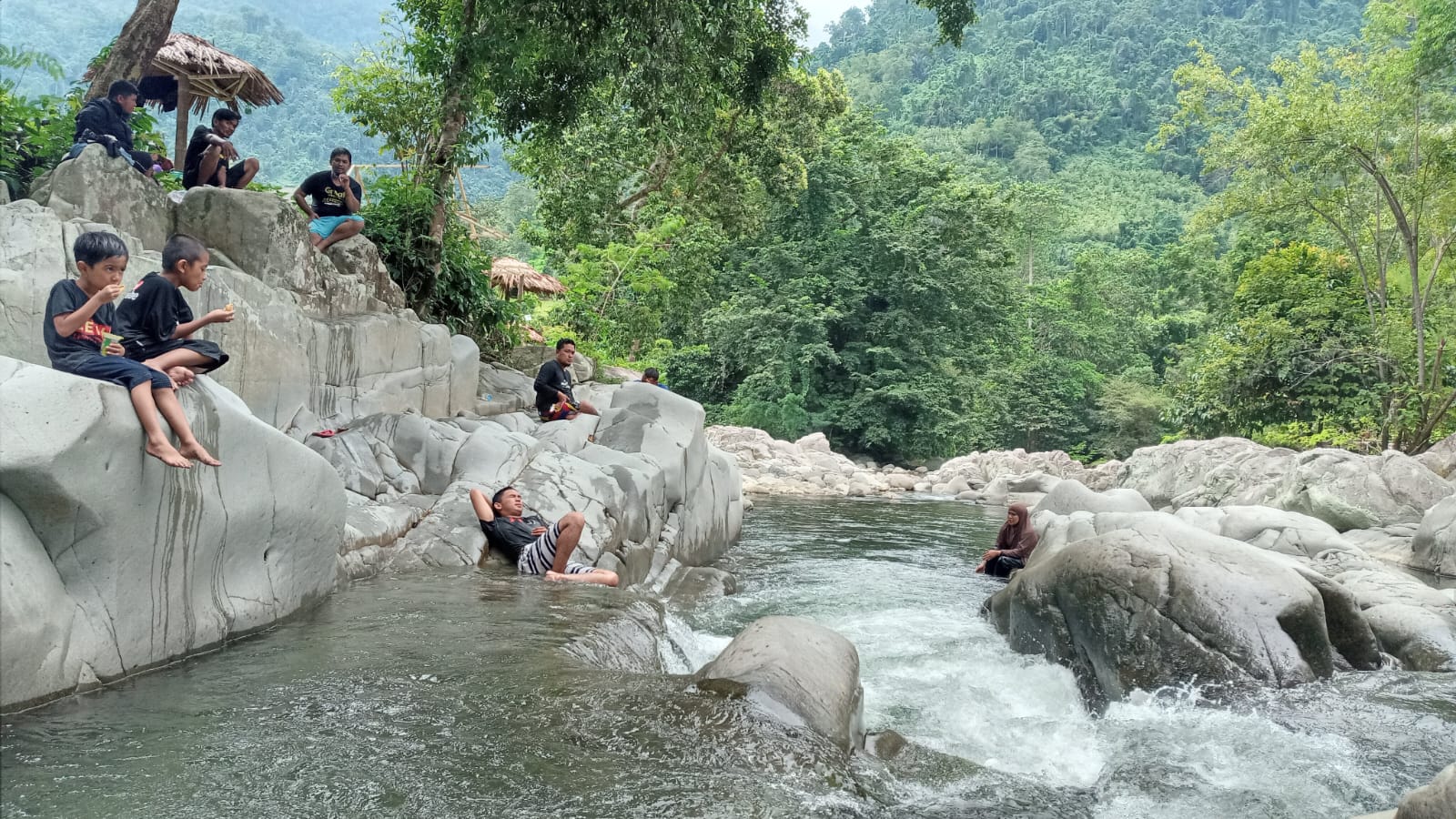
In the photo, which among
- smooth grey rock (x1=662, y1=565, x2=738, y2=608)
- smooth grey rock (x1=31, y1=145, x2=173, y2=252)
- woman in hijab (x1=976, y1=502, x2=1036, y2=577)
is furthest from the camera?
woman in hijab (x1=976, y1=502, x2=1036, y2=577)

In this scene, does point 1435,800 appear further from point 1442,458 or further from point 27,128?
point 1442,458

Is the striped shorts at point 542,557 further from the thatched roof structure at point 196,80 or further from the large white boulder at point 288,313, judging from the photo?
the thatched roof structure at point 196,80

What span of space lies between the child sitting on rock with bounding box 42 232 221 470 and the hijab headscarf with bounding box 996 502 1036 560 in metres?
8.94

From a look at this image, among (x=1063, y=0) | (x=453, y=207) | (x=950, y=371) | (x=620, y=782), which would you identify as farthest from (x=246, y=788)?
(x=1063, y=0)

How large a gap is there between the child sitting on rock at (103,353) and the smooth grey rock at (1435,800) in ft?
17.5

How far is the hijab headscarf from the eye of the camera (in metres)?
11.5

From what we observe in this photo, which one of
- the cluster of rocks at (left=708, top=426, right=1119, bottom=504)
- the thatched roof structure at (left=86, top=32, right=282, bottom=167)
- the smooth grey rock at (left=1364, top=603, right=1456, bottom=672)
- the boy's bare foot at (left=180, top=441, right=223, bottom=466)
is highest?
the thatched roof structure at (left=86, top=32, right=282, bottom=167)

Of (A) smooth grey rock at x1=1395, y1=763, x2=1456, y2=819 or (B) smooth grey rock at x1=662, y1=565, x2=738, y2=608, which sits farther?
(B) smooth grey rock at x1=662, y1=565, x2=738, y2=608

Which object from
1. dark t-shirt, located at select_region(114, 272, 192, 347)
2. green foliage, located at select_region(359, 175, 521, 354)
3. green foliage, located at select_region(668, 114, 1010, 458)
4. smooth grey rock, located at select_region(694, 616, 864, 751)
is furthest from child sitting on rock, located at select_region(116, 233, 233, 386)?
green foliage, located at select_region(668, 114, 1010, 458)

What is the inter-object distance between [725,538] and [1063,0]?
103622 mm

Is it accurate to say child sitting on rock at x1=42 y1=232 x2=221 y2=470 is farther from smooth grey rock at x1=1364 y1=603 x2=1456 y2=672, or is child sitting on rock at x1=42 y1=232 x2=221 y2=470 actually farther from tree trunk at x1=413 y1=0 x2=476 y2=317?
smooth grey rock at x1=1364 y1=603 x2=1456 y2=672

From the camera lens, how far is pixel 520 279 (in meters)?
20.5

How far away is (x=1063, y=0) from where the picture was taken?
101 meters

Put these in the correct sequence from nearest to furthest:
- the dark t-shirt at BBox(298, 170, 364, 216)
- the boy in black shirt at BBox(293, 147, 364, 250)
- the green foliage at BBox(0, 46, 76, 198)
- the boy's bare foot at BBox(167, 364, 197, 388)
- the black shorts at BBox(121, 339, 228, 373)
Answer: the boy's bare foot at BBox(167, 364, 197, 388), the black shorts at BBox(121, 339, 228, 373), the green foliage at BBox(0, 46, 76, 198), the boy in black shirt at BBox(293, 147, 364, 250), the dark t-shirt at BBox(298, 170, 364, 216)
